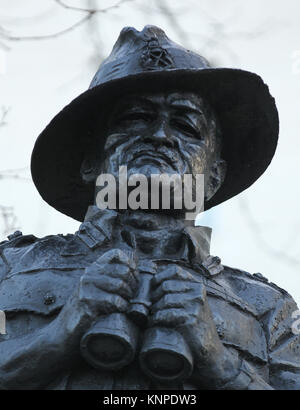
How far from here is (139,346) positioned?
11.4 ft

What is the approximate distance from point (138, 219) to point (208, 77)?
3.14 ft

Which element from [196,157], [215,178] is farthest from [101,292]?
[215,178]

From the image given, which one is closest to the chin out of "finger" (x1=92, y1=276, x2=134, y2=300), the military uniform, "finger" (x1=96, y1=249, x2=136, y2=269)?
the military uniform

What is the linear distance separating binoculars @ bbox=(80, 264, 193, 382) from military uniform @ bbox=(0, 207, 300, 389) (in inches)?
10.1

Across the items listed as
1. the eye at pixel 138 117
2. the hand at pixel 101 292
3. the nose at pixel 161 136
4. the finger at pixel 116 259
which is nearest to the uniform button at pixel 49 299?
the hand at pixel 101 292

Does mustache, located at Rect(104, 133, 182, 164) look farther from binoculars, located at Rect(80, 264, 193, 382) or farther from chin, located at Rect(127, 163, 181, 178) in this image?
binoculars, located at Rect(80, 264, 193, 382)

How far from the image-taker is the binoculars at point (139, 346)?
3348 mm

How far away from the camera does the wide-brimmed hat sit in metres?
4.92

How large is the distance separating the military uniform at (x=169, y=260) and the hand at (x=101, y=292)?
31 cm

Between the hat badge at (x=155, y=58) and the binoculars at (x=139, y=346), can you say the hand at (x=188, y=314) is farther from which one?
the hat badge at (x=155, y=58)

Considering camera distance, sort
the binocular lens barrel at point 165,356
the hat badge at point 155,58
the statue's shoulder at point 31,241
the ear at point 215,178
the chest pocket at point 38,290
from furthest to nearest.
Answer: the ear at point 215,178
the hat badge at point 155,58
the statue's shoulder at point 31,241
the chest pocket at point 38,290
the binocular lens barrel at point 165,356

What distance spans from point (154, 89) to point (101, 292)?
5.80ft
